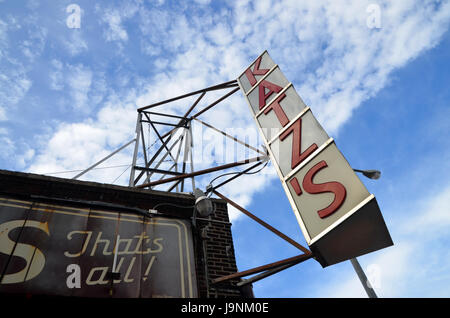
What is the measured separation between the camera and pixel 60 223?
5.10m

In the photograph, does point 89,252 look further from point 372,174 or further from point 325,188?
point 372,174

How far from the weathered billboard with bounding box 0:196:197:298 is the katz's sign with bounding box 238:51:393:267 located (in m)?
2.23

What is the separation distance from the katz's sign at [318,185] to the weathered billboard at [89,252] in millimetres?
2233

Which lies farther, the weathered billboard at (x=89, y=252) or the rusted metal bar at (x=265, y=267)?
the rusted metal bar at (x=265, y=267)

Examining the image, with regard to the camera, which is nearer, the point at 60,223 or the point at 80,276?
the point at 80,276

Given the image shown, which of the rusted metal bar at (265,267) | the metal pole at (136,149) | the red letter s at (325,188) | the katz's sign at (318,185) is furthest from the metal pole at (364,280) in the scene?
the metal pole at (136,149)

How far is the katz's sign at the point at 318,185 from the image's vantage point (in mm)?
4426

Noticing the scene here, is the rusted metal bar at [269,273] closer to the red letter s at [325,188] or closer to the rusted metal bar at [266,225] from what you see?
the rusted metal bar at [266,225]

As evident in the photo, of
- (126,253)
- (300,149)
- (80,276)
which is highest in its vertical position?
(300,149)

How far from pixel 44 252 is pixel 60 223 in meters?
0.58

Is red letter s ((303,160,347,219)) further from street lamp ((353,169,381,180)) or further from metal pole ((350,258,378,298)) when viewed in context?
street lamp ((353,169,381,180))

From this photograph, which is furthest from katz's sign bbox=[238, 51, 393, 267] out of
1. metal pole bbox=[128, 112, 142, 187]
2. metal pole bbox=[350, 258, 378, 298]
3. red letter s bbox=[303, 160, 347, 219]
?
metal pole bbox=[128, 112, 142, 187]
